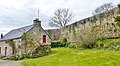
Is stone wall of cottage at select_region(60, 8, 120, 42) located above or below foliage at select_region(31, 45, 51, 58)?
above

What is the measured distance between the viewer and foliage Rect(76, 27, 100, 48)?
21.7 meters

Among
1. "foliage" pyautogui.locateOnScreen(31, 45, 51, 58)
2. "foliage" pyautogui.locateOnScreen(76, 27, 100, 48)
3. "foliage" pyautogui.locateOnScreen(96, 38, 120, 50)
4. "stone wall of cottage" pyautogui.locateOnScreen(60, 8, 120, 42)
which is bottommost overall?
"foliage" pyautogui.locateOnScreen(31, 45, 51, 58)

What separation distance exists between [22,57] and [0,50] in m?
11.5

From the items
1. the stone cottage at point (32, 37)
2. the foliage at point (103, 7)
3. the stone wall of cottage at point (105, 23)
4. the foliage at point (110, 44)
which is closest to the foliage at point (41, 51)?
the stone cottage at point (32, 37)

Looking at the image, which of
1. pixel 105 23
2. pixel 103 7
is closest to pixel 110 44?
pixel 105 23

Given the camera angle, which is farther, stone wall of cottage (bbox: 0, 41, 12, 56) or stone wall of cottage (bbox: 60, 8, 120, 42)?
stone wall of cottage (bbox: 0, 41, 12, 56)

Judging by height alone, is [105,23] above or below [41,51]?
above

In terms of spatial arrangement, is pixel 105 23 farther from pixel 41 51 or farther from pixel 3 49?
pixel 3 49

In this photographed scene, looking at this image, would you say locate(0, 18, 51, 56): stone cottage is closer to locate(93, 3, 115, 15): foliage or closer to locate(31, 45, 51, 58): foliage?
locate(31, 45, 51, 58): foliage

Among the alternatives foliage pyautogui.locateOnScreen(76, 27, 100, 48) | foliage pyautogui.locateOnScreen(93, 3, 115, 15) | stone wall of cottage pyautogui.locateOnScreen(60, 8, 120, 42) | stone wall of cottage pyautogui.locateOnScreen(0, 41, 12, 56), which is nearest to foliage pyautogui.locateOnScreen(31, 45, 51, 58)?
foliage pyautogui.locateOnScreen(76, 27, 100, 48)

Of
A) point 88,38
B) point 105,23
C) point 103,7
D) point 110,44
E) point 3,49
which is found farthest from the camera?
point 103,7

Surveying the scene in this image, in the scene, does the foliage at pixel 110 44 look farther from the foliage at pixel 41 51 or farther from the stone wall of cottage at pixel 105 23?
the foliage at pixel 41 51

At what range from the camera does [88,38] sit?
71.2 ft

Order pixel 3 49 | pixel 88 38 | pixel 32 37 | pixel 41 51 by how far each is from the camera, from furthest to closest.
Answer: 1. pixel 3 49
2. pixel 32 37
3. pixel 41 51
4. pixel 88 38
